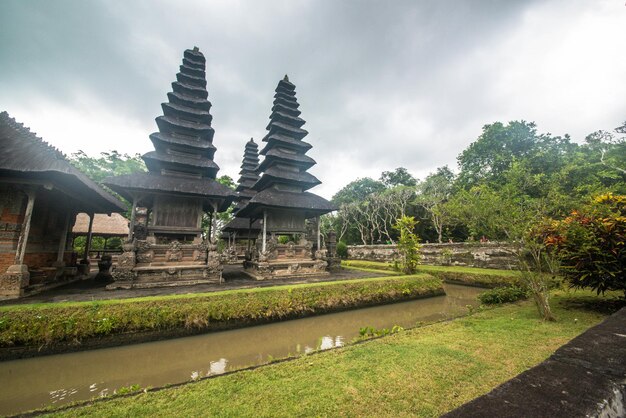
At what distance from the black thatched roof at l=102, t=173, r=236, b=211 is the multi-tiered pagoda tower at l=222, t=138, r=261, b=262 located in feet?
34.5

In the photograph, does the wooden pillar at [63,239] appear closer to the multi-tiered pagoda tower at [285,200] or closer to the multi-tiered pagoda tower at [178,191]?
the multi-tiered pagoda tower at [178,191]

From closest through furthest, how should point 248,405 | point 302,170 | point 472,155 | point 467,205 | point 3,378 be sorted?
point 248,405
point 3,378
point 467,205
point 302,170
point 472,155

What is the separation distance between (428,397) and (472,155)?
31.2 metres

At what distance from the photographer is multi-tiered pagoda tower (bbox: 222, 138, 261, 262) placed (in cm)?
2311

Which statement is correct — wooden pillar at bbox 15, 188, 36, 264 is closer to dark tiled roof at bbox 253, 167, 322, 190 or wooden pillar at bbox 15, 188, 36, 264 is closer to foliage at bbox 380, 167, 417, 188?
dark tiled roof at bbox 253, 167, 322, 190

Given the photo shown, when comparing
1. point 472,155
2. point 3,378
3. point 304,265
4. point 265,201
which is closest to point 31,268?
point 3,378

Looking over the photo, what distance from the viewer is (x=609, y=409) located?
1302 millimetres

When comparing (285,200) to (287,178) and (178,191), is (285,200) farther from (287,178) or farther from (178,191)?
(178,191)

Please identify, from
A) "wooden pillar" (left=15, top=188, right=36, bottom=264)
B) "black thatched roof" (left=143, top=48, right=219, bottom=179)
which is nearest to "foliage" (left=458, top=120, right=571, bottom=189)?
"black thatched roof" (left=143, top=48, right=219, bottom=179)

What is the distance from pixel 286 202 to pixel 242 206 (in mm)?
12185

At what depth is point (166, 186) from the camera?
36.6 ft

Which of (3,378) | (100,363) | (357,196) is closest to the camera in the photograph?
Answer: (3,378)

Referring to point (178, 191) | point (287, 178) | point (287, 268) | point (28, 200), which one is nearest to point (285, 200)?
point (287, 178)

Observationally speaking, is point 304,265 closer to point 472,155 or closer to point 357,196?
point 472,155
